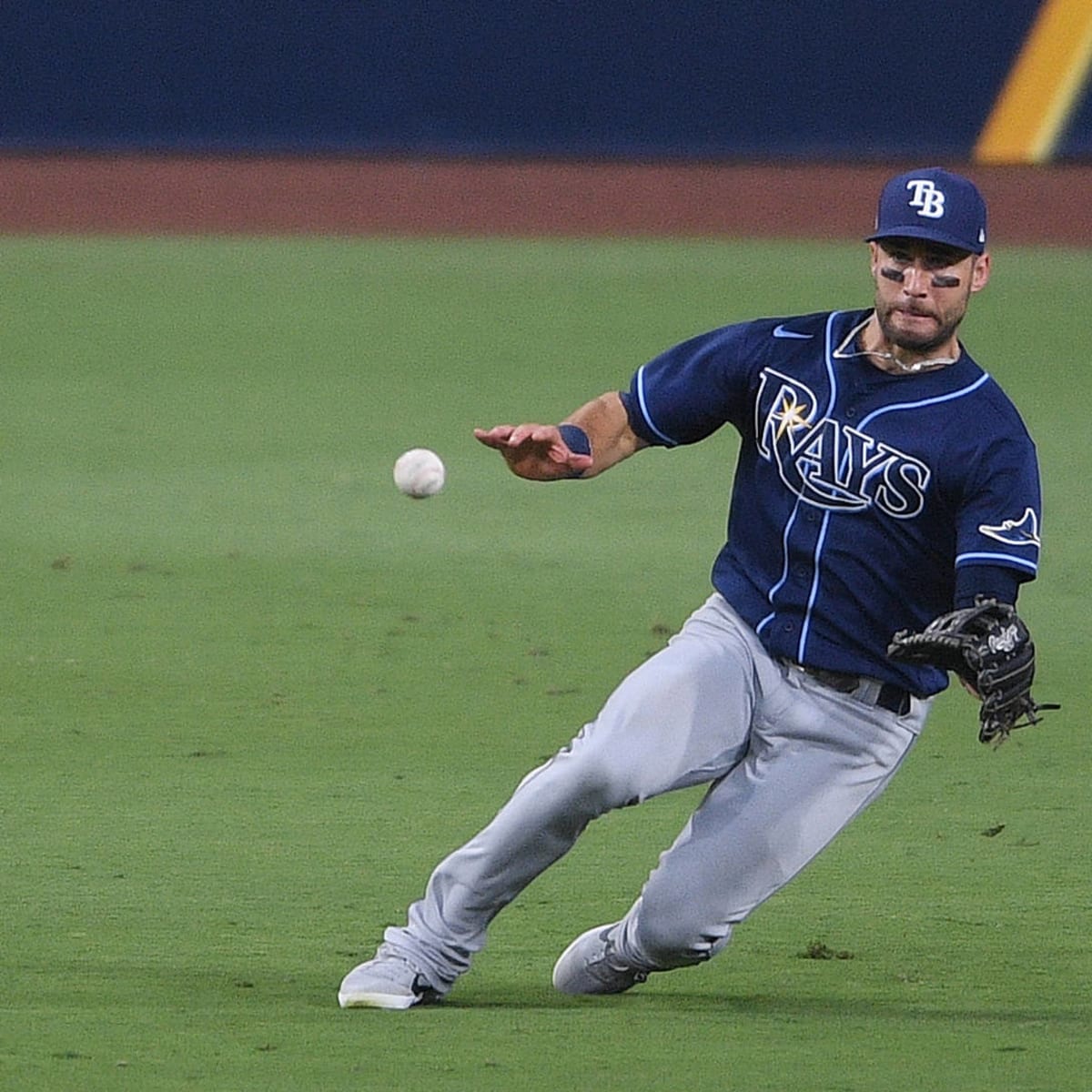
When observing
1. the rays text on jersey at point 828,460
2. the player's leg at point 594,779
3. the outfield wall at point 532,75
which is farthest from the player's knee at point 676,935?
the outfield wall at point 532,75

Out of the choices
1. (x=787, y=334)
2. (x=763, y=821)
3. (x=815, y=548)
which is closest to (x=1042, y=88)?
(x=787, y=334)

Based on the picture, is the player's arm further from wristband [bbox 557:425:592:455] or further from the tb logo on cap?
the tb logo on cap

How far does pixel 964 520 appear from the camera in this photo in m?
4.38

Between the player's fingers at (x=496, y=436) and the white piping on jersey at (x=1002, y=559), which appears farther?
the player's fingers at (x=496, y=436)

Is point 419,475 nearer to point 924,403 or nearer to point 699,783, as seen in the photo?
point 699,783

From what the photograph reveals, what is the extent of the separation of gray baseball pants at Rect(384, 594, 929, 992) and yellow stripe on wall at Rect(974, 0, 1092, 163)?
15095 millimetres

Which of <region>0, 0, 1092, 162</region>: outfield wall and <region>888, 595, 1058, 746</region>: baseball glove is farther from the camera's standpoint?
<region>0, 0, 1092, 162</region>: outfield wall

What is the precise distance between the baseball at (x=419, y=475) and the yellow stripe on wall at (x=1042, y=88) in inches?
569

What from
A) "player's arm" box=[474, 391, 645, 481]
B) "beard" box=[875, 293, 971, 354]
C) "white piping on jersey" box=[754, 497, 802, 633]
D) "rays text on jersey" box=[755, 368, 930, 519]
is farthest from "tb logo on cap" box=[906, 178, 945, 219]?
"player's arm" box=[474, 391, 645, 481]

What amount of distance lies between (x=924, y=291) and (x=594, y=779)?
1.14 meters

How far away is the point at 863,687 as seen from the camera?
4.60 m

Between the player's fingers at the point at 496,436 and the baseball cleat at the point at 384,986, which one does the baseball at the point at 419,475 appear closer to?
the player's fingers at the point at 496,436

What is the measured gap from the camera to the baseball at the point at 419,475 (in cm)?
541

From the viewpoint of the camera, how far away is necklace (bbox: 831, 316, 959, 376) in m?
4.57
